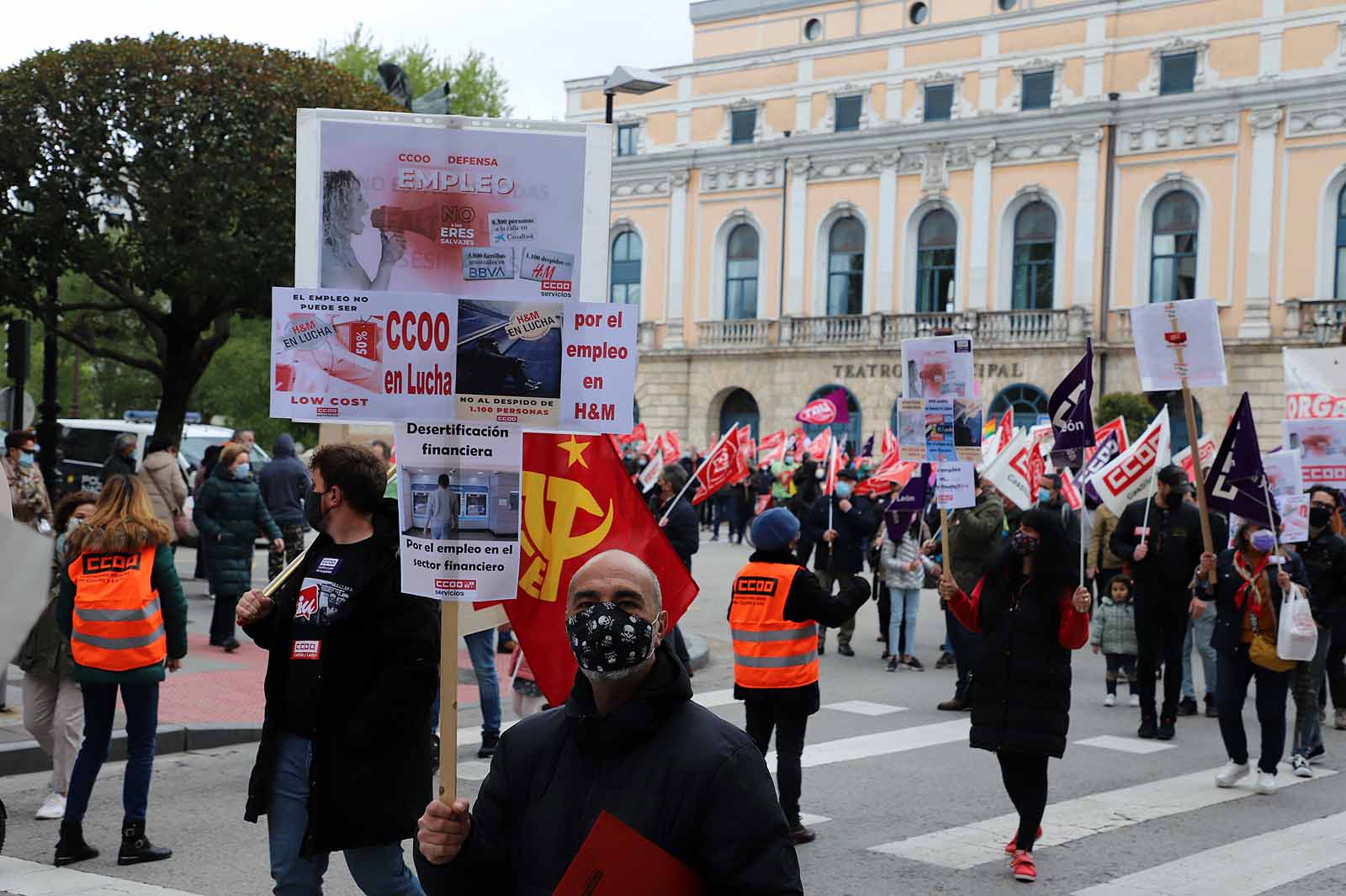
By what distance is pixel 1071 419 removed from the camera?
34.4ft

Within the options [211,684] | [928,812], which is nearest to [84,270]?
[211,684]

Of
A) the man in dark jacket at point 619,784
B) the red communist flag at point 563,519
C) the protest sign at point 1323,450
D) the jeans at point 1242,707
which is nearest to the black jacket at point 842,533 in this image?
the protest sign at point 1323,450

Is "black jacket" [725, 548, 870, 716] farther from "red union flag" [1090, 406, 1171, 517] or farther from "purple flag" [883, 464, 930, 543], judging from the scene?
"red union flag" [1090, 406, 1171, 517]

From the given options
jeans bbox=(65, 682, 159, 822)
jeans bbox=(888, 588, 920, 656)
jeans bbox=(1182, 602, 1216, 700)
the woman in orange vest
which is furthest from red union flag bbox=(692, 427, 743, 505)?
jeans bbox=(65, 682, 159, 822)

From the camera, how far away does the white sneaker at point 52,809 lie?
770cm

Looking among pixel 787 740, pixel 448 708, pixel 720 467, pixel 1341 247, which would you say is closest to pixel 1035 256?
pixel 1341 247

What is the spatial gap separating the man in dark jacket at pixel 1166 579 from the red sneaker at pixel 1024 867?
4.28m

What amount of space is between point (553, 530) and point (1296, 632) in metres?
5.49

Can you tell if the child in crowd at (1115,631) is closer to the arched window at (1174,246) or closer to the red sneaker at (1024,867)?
the red sneaker at (1024,867)

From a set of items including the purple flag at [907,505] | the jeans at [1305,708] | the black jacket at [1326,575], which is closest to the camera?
the jeans at [1305,708]

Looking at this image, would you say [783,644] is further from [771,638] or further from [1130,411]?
[1130,411]

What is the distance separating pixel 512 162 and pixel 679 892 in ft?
6.80

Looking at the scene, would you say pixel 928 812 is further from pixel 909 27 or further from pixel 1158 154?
pixel 909 27

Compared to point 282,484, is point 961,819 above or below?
below
